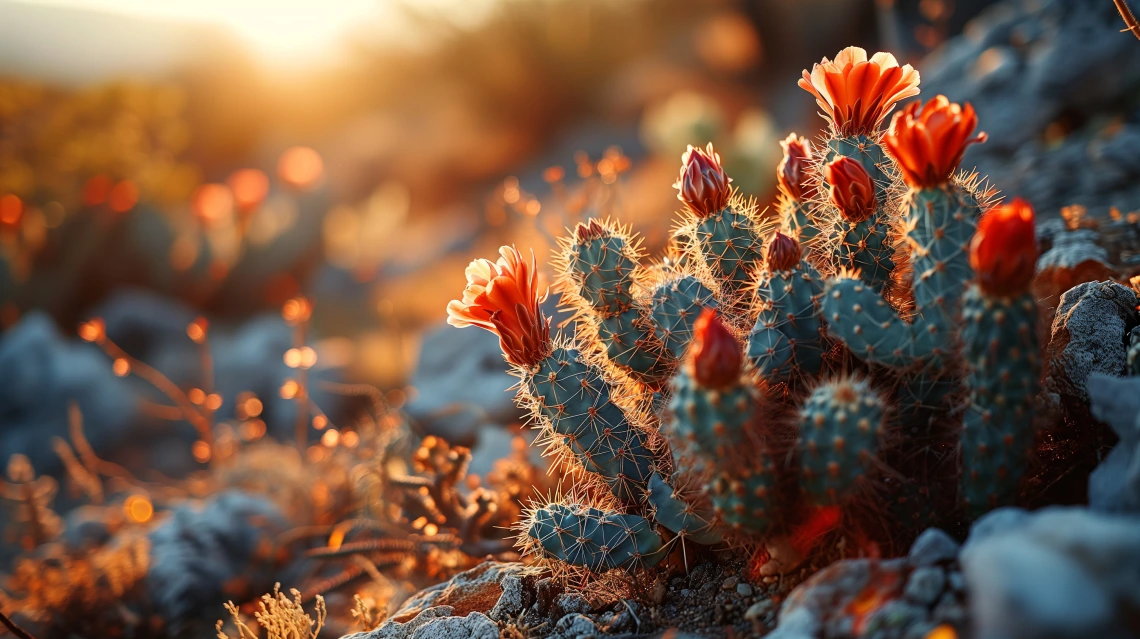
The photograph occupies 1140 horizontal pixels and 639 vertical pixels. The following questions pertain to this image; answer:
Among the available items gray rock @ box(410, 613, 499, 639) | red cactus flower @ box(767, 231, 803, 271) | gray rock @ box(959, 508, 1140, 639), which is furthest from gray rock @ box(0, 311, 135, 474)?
gray rock @ box(959, 508, 1140, 639)

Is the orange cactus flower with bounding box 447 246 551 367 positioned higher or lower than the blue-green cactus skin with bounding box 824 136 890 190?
lower

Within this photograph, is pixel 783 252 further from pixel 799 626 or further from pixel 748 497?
pixel 799 626

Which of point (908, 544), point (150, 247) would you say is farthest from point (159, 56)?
point (908, 544)

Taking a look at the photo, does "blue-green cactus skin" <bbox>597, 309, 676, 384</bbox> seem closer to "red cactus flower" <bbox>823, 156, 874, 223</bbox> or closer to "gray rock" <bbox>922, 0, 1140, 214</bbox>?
"red cactus flower" <bbox>823, 156, 874, 223</bbox>

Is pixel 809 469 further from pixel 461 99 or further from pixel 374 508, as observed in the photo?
pixel 461 99

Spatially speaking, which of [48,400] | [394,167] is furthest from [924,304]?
[394,167]

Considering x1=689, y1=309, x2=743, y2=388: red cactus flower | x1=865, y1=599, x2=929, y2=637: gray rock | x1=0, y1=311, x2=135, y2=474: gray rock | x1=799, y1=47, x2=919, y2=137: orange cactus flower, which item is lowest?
x1=865, y1=599, x2=929, y2=637: gray rock
